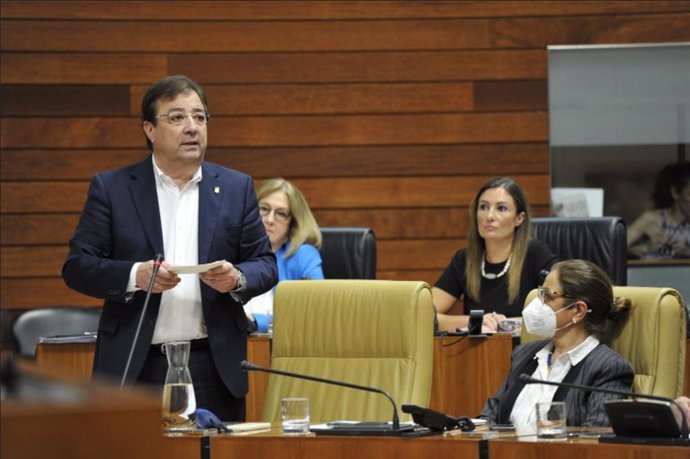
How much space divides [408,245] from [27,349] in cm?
213

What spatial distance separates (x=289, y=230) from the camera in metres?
5.57

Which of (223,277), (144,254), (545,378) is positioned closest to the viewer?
(223,277)

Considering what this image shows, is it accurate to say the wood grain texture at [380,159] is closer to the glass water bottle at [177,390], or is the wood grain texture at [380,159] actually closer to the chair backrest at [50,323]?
the chair backrest at [50,323]

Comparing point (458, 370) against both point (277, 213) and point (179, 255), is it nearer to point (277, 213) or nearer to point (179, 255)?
point (179, 255)

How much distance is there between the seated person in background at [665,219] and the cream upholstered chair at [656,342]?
3083 millimetres

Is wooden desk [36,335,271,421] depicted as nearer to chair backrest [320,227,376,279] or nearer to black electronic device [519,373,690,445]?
chair backrest [320,227,376,279]

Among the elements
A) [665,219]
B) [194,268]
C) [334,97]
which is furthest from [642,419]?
[334,97]

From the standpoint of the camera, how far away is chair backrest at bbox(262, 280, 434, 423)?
12.0 feet

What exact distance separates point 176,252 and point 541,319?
111 cm

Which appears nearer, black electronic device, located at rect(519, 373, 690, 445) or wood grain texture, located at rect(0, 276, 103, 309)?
black electronic device, located at rect(519, 373, 690, 445)

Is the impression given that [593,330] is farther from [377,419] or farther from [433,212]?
[433,212]

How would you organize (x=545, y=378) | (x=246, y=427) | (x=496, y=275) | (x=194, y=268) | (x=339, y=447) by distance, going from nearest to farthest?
(x=339, y=447), (x=246, y=427), (x=194, y=268), (x=545, y=378), (x=496, y=275)

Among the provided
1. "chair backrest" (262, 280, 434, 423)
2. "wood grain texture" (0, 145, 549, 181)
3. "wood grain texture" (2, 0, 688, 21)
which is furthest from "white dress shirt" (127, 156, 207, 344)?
"wood grain texture" (2, 0, 688, 21)

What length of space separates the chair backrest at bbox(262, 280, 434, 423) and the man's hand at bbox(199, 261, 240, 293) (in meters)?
0.40
